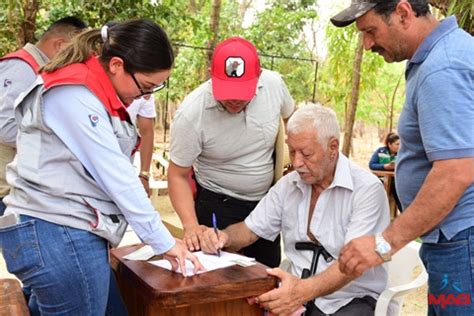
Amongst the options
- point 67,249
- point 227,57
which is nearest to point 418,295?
point 227,57

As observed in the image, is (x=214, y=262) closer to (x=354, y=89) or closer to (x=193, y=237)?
(x=193, y=237)

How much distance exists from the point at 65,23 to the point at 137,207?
5.13 feet

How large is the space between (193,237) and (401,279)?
39.7 inches

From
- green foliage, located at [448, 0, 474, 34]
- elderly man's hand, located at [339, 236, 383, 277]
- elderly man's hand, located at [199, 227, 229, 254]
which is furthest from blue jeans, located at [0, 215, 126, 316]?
green foliage, located at [448, 0, 474, 34]

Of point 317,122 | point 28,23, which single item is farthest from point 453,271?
point 28,23

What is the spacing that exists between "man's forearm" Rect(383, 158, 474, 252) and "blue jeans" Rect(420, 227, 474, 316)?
0.41 ft

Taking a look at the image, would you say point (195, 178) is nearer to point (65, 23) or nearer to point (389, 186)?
point (65, 23)

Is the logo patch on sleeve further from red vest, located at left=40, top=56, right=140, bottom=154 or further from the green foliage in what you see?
the green foliage

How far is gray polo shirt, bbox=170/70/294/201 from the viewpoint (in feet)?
7.98

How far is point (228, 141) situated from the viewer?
247cm

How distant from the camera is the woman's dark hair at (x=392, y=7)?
5.31 ft

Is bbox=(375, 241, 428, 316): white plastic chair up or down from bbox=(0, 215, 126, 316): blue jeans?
down

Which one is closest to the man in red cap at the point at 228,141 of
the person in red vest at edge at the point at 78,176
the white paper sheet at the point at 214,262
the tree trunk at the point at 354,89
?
the white paper sheet at the point at 214,262

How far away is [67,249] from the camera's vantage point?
1.54 m
